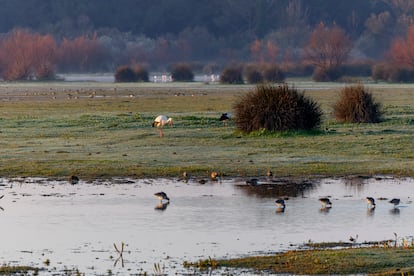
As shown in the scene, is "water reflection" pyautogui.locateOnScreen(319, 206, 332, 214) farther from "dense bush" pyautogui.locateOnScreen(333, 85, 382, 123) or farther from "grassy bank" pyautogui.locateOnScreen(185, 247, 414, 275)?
Answer: "dense bush" pyautogui.locateOnScreen(333, 85, 382, 123)

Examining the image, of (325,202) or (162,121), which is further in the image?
(162,121)

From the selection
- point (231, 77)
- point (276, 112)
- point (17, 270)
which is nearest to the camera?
point (17, 270)

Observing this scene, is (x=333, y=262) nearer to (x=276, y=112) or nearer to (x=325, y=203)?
(x=325, y=203)

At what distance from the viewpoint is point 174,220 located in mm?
16359

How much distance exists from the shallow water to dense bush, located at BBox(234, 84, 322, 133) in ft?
24.6

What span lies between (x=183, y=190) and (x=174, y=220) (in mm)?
3526

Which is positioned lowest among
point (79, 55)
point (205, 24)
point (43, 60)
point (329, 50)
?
point (43, 60)

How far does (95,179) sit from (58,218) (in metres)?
5.00

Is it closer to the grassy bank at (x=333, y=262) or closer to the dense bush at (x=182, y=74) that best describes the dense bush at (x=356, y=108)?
the grassy bank at (x=333, y=262)

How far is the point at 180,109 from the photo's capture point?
1750 inches

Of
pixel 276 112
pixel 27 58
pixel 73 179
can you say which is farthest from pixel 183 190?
pixel 27 58

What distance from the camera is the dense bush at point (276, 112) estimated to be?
28.7 m

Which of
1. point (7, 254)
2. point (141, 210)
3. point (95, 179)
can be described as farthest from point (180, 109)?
point (7, 254)

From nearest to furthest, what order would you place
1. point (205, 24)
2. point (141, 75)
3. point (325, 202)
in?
point (325, 202), point (141, 75), point (205, 24)
